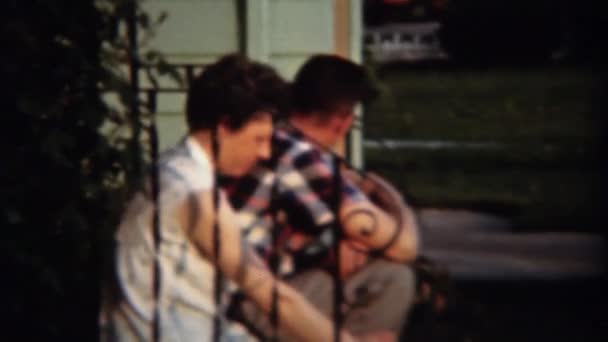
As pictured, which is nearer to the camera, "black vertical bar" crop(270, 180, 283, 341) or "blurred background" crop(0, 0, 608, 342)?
"black vertical bar" crop(270, 180, 283, 341)

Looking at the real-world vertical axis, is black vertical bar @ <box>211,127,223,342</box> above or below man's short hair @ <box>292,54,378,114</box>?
below

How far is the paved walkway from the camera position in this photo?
285 inches

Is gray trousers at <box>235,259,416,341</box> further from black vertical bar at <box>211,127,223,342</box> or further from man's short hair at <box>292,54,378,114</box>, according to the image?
black vertical bar at <box>211,127,223,342</box>

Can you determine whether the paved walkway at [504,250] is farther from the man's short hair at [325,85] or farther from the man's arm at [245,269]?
the man's arm at [245,269]

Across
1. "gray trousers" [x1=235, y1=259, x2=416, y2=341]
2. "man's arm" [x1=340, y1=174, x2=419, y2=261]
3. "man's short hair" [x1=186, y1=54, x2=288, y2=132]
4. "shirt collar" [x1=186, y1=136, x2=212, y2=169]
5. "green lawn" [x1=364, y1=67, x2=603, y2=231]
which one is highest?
"man's short hair" [x1=186, y1=54, x2=288, y2=132]

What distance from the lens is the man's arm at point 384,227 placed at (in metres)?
3.74

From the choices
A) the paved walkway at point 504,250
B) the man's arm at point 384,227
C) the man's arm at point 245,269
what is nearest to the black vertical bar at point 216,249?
the man's arm at point 245,269

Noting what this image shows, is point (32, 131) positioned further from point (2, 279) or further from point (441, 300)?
point (441, 300)

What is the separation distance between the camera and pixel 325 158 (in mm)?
3928

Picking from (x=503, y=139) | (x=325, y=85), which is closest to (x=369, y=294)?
(x=325, y=85)

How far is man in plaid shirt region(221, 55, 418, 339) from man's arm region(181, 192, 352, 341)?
1.63ft

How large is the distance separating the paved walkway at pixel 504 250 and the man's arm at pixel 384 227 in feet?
10.6

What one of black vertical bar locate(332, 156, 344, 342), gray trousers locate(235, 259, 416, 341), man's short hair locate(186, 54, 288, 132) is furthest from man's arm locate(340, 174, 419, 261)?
man's short hair locate(186, 54, 288, 132)

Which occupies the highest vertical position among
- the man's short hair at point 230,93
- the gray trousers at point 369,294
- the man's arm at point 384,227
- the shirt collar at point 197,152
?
the man's short hair at point 230,93
